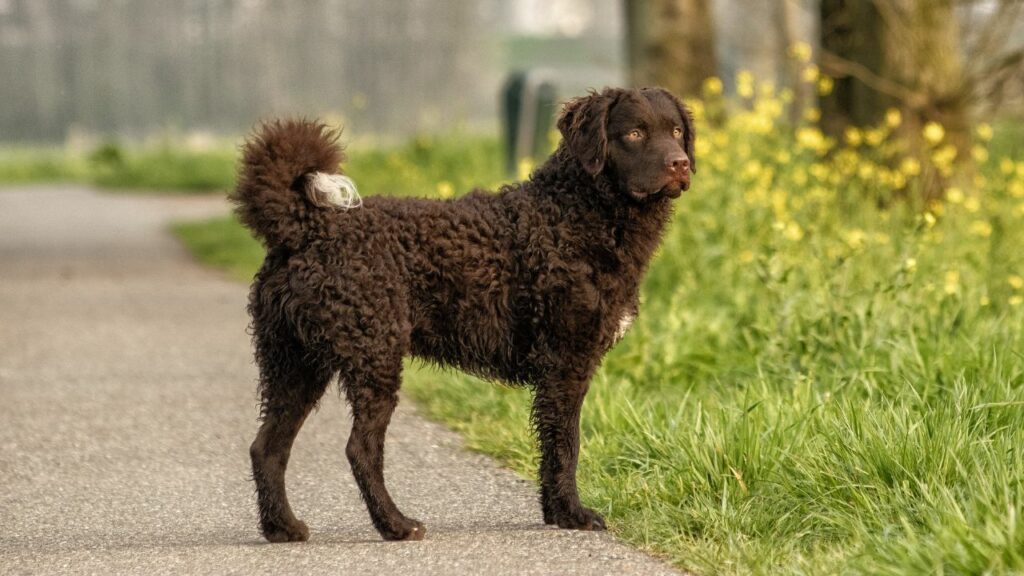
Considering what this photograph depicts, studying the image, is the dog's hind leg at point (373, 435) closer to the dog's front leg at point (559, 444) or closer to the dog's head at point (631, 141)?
the dog's front leg at point (559, 444)

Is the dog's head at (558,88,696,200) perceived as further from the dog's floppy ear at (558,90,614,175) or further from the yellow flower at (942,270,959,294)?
the yellow flower at (942,270,959,294)

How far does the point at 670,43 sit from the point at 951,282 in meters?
6.52

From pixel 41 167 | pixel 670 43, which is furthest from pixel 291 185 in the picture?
pixel 41 167

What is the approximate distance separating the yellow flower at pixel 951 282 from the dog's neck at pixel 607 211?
1.99 metres

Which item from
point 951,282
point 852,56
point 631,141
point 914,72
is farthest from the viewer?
point 852,56

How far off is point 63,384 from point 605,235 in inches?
160

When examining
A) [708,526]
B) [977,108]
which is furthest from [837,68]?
[708,526]

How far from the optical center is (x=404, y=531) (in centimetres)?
452

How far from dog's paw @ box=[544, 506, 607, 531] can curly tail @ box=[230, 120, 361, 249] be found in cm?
122

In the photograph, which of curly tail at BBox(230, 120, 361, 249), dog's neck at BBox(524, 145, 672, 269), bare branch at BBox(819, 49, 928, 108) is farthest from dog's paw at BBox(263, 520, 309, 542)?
bare branch at BBox(819, 49, 928, 108)

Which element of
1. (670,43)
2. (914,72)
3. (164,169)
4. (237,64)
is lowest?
(164,169)

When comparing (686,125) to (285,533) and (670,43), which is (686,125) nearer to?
(285,533)

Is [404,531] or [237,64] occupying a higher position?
[237,64]

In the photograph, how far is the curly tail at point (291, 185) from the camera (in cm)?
454
